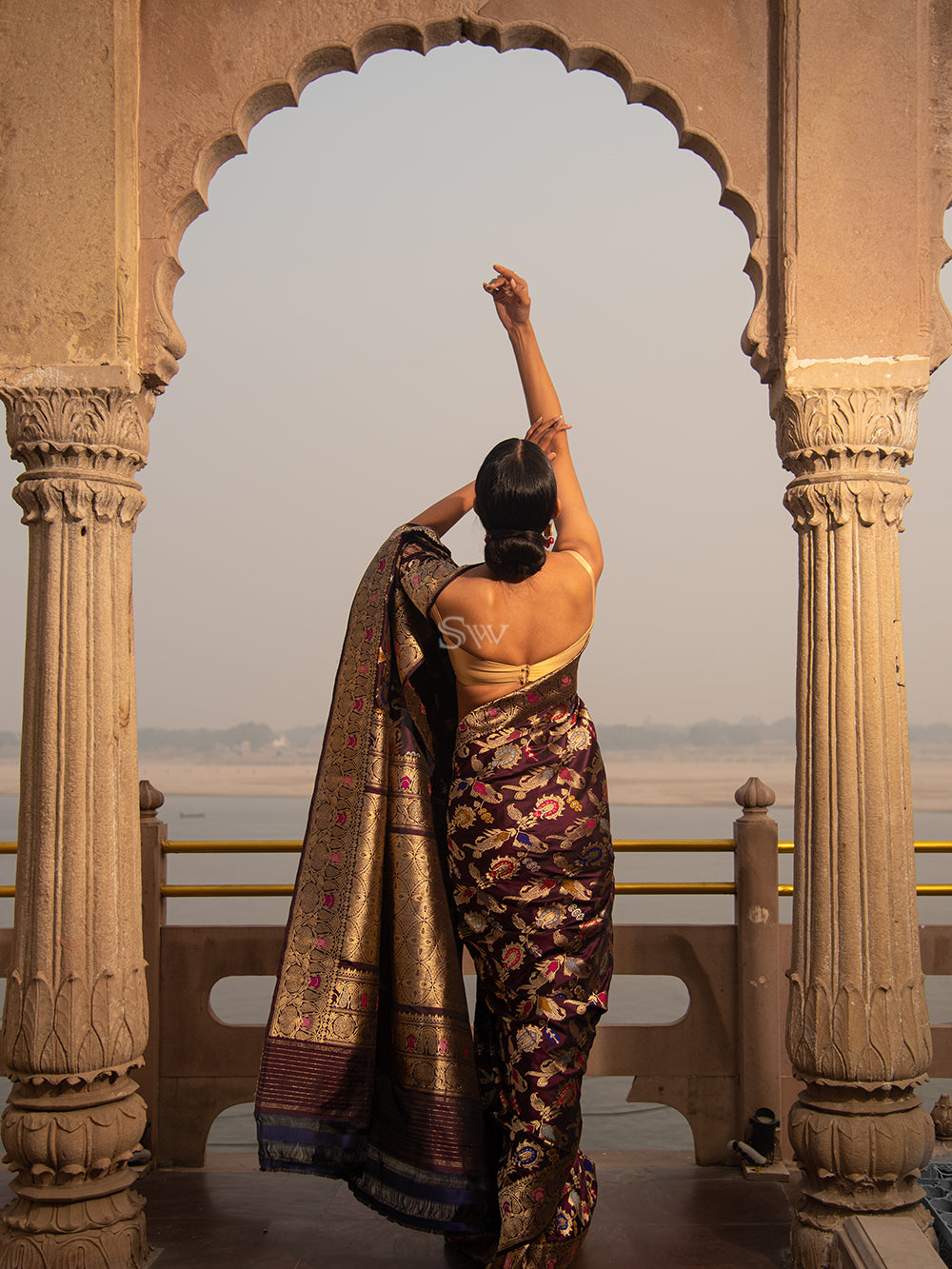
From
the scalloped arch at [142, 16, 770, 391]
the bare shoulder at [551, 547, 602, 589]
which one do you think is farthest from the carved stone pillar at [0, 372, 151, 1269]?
the bare shoulder at [551, 547, 602, 589]

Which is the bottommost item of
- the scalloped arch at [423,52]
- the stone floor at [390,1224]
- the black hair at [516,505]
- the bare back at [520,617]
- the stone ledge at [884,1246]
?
the stone floor at [390,1224]

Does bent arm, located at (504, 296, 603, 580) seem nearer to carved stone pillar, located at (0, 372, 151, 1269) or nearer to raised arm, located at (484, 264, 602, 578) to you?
raised arm, located at (484, 264, 602, 578)

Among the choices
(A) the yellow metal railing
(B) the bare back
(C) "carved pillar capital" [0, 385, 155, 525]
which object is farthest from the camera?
(A) the yellow metal railing

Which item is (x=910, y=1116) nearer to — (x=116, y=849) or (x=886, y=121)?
(x=116, y=849)

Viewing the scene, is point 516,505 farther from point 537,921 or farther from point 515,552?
point 537,921

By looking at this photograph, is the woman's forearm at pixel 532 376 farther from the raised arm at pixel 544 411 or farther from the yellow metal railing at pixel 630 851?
the yellow metal railing at pixel 630 851

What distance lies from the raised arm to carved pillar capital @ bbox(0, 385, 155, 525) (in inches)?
46.7

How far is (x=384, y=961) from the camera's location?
11.8ft

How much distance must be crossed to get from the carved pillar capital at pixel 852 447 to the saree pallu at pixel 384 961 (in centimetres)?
115

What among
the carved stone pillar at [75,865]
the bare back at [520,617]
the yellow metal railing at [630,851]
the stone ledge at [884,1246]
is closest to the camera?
the stone ledge at [884,1246]

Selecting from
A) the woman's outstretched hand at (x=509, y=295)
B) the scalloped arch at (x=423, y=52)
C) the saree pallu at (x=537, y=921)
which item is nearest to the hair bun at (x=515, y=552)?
the saree pallu at (x=537, y=921)

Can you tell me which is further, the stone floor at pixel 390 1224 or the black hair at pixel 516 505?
the stone floor at pixel 390 1224

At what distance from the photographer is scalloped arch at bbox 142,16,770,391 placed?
373 cm

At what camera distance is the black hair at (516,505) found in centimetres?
328
